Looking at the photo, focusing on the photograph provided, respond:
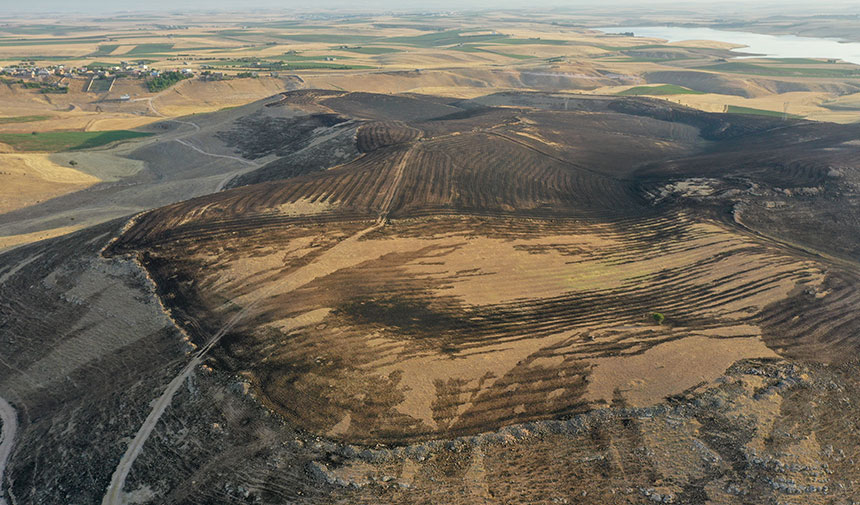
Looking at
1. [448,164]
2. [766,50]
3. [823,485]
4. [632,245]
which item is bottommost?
[823,485]

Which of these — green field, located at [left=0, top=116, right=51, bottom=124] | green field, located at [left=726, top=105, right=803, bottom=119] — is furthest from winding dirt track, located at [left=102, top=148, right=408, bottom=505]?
green field, located at [left=0, top=116, right=51, bottom=124]

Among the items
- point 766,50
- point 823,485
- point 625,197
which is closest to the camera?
point 823,485

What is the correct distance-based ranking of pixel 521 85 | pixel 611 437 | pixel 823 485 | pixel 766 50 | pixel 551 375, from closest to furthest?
1. pixel 823 485
2. pixel 611 437
3. pixel 551 375
4. pixel 521 85
5. pixel 766 50

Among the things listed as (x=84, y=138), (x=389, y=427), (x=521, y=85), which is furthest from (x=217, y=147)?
(x=521, y=85)

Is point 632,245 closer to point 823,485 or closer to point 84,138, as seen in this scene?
point 823,485

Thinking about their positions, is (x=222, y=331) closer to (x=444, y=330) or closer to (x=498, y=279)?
(x=444, y=330)

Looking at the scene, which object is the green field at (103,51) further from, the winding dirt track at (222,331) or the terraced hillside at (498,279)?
the winding dirt track at (222,331)

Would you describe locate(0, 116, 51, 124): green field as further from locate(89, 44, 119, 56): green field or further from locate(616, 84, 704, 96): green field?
locate(616, 84, 704, 96): green field
